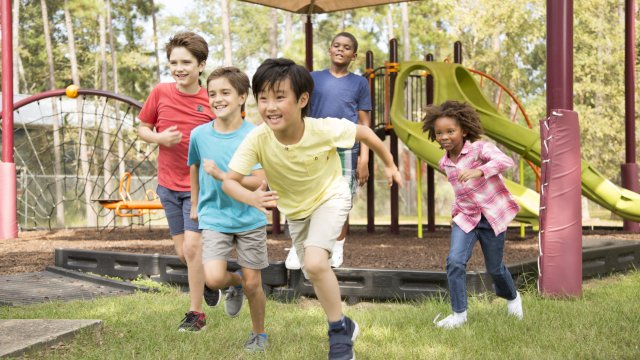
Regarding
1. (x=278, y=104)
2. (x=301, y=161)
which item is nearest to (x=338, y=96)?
(x=301, y=161)

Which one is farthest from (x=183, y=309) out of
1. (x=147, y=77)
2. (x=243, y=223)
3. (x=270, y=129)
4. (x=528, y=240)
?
(x=147, y=77)

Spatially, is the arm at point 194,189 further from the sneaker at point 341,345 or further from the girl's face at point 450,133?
the girl's face at point 450,133

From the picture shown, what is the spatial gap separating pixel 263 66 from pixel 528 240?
6860 millimetres

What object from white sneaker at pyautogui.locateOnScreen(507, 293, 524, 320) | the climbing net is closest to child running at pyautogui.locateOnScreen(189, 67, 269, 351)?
white sneaker at pyautogui.locateOnScreen(507, 293, 524, 320)

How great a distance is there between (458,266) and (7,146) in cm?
785

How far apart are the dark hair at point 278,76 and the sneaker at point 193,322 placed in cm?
152

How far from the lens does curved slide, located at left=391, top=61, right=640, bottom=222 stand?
877cm

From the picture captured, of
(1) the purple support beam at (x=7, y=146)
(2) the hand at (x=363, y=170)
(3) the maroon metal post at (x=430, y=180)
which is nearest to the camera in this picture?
(2) the hand at (x=363, y=170)

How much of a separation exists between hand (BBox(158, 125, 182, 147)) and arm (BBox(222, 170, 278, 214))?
957mm

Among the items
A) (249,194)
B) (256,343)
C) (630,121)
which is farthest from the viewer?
(630,121)

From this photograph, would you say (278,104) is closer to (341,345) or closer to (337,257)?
(341,345)

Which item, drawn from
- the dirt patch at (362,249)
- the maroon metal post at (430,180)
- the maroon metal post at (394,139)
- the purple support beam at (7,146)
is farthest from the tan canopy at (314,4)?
the purple support beam at (7,146)

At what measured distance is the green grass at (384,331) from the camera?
11.9ft

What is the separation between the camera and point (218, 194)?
408 cm
